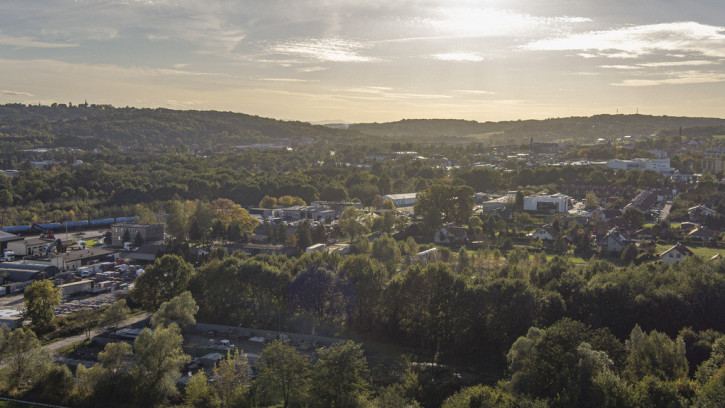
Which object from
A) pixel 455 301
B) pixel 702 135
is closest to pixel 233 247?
pixel 455 301

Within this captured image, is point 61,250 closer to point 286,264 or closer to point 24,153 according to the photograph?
point 286,264

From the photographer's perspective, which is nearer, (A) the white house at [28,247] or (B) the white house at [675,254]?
(B) the white house at [675,254]

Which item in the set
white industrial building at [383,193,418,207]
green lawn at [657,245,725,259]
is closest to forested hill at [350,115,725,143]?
white industrial building at [383,193,418,207]

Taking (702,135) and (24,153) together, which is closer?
(24,153)

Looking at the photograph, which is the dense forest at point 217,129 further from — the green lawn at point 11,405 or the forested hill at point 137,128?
the green lawn at point 11,405

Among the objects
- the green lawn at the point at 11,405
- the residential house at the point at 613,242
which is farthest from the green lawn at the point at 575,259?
the green lawn at the point at 11,405
